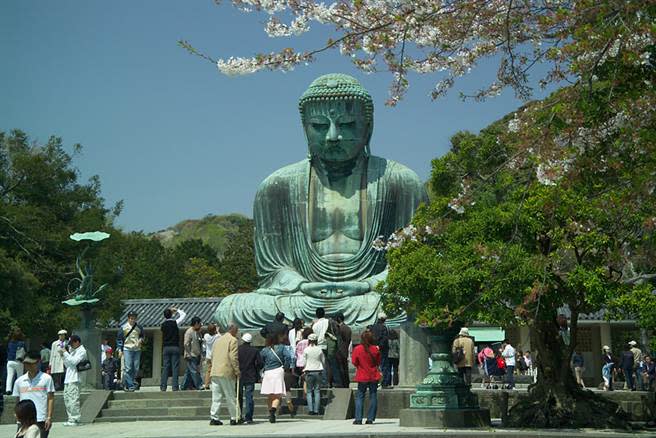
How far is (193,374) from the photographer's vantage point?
55.6 ft

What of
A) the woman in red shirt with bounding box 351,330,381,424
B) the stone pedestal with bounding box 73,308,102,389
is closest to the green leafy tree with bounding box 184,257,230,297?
the stone pedestal with bounding box 73,308,102,389

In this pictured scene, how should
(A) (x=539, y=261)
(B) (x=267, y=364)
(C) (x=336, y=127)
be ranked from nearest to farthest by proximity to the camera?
(A) (x=539, y=261) < (B) (x=267, y=364) < (C) (x=336, y=127)

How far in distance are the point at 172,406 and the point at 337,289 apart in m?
5.78

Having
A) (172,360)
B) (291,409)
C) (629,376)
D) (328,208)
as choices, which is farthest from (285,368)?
(629,376)

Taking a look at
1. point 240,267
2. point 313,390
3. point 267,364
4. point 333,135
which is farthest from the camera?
point 240,267

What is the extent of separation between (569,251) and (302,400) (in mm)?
5009

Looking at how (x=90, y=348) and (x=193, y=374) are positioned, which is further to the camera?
(x=90, y=348)

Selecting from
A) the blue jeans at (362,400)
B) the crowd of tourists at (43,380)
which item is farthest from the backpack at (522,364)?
the blue jeans at (362,400)

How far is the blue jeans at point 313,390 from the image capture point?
14438mm

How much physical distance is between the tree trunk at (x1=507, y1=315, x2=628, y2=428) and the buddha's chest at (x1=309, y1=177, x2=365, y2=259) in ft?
28.4

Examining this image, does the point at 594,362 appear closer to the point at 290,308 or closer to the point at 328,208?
the point at 328,208

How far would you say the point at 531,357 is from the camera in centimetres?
2903

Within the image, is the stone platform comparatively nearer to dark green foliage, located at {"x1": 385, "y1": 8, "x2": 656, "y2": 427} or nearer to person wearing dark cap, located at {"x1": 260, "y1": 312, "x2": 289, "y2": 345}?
person wearing dark cap, located at {"x1": 260, "y1": 312, "x2": 289, "y2": 345}

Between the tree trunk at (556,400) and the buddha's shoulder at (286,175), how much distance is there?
9.98 metres
